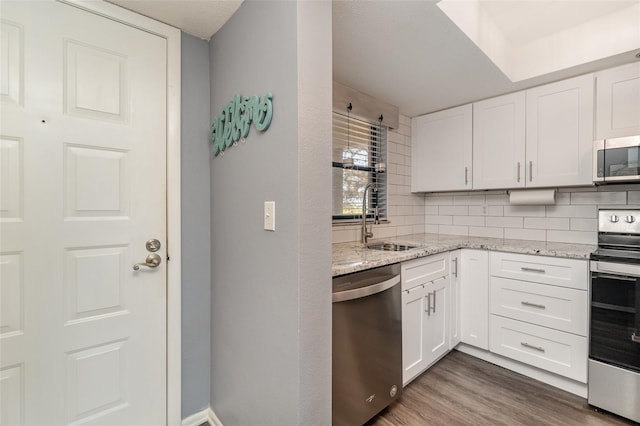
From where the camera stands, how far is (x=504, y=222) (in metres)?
2.67

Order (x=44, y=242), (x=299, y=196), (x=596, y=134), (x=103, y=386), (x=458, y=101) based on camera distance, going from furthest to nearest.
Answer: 1. (x=458, y=101)
2. (x=596, y=134)
3. (x=103, y=386)
4. (x=44, y=242)
5. (x=299, y=196)

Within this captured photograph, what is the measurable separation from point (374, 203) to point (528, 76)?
1.52m

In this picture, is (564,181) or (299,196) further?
(564,181)

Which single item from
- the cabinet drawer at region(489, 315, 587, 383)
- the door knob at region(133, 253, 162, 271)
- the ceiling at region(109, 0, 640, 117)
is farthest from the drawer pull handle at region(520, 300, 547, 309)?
the door knob at region(133, 253, 162, 271)

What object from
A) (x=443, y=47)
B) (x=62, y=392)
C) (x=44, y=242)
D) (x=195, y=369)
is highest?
(x=443, y=47)

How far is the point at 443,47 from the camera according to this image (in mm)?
1715

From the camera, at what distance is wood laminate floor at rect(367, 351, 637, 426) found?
5.35 feet

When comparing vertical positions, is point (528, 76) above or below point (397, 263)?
above

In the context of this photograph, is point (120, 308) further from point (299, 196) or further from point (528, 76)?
point (528, 76)

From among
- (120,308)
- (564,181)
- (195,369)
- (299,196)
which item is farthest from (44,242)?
(564,181)

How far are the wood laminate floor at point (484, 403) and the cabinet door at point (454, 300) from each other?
0.25 meters

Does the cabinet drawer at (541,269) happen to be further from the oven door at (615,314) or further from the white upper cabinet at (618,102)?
the white upper cabinet at (618,102)

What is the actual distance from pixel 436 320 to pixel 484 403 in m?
0.54

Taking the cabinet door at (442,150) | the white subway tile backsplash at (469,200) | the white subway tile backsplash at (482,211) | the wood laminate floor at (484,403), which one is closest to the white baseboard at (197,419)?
the wood laminate floor at (484,403)
